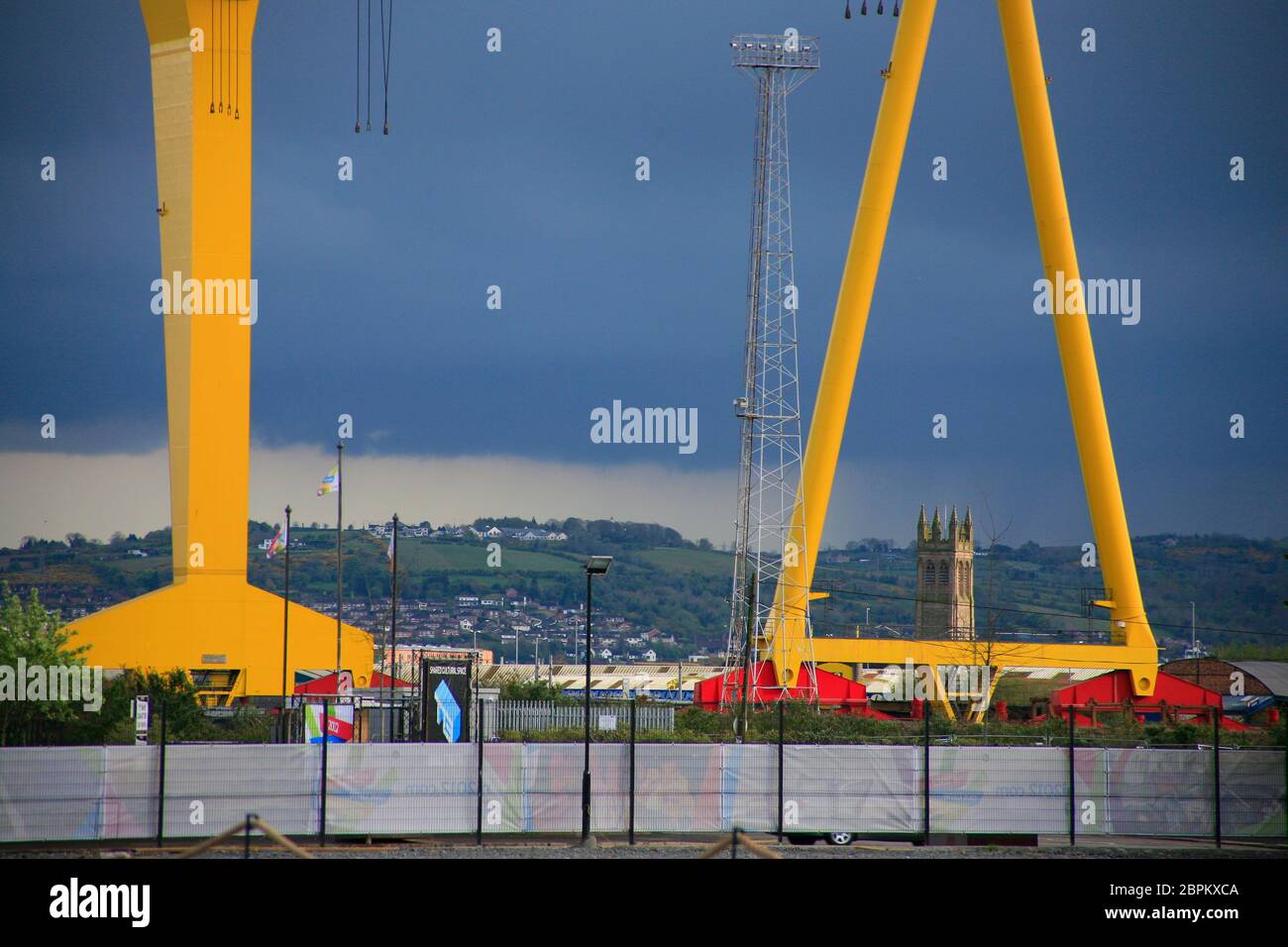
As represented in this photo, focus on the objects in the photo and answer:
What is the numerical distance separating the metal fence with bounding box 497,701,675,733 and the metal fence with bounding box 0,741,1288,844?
591 inches

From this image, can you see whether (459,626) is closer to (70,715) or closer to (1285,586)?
(1285,586)

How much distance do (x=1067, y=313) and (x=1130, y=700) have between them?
40.1 ft

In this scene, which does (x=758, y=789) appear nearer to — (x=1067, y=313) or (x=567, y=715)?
(x=567, y=715)

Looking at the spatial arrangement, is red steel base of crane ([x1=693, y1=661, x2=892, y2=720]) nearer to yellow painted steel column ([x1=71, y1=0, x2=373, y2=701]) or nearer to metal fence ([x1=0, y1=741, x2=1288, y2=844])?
yellow painted steel column ([x1=71, y1=0, x2=373, y2=701])

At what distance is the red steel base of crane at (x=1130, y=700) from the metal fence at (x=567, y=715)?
1223cm

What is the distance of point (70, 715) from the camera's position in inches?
1297

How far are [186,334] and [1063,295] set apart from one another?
81.9ft

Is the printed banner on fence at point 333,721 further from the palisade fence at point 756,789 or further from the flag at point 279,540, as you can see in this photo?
the flag at point 279,540

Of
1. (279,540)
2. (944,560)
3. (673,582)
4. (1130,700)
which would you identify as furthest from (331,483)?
(673,582)

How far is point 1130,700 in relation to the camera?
44375 millimetres

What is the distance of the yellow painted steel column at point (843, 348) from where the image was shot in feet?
133
